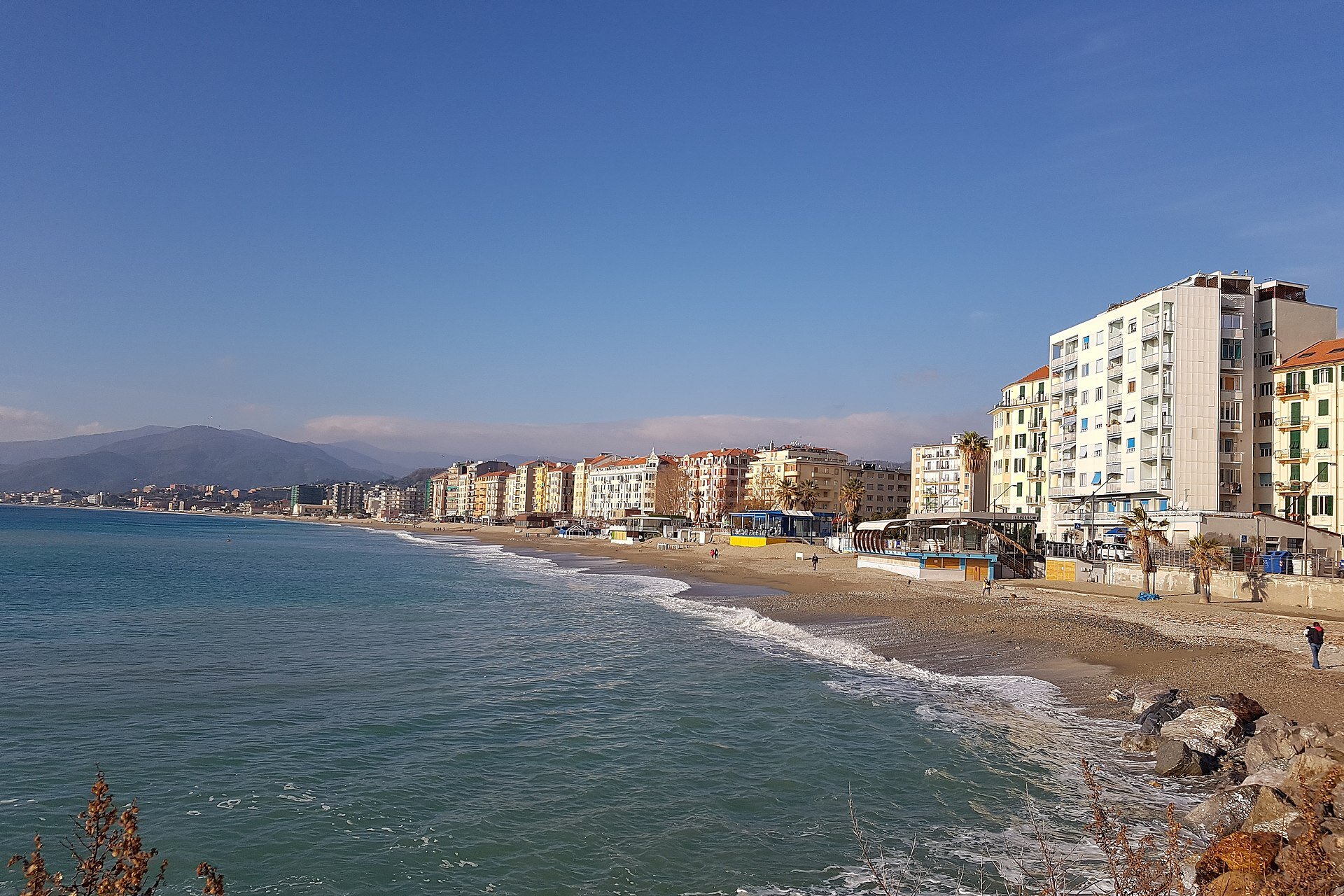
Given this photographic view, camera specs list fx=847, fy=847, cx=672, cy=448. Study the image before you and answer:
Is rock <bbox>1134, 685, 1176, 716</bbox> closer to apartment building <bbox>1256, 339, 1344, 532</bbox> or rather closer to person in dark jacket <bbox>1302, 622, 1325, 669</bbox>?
person in dark jacket <bbox>1302, 622, 1325, 669</bbox>

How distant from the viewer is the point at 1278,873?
9047 mm

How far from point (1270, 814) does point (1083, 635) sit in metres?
21.1

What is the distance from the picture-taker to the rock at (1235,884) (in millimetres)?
8961

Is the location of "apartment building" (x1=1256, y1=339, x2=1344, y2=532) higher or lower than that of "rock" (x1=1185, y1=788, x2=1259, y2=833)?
higher

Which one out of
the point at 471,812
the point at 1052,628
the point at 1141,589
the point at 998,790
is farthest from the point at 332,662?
the point at 1141,589

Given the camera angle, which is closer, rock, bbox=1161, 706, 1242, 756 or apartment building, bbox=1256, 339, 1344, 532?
rock, bbox=1161, 706, 1242, 756

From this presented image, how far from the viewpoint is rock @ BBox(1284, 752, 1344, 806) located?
39.0 ft

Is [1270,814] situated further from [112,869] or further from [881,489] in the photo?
[881,489]

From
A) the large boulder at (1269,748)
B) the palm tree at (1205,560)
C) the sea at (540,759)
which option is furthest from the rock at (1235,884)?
the palm tree at (1205,560)

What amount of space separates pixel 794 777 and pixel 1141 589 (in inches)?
1432

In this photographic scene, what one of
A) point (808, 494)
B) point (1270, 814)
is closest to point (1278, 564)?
point (1270, 814)

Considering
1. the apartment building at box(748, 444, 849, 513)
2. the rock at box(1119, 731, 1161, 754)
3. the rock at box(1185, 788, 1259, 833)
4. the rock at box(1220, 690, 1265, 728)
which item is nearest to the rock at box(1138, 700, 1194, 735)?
the rock at box(1119, 731, 1161, 754)

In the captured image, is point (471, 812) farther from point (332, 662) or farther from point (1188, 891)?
point (332, 662)

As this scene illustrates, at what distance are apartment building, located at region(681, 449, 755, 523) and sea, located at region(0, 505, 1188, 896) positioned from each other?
13216 centimetres
